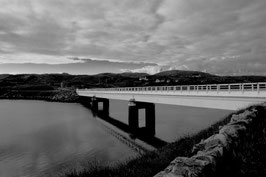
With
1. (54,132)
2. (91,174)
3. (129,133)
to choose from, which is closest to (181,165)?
(91,174)

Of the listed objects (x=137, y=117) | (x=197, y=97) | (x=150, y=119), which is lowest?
(x=150, y=119)

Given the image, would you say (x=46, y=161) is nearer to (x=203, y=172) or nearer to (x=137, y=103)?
(x=203, y=172)

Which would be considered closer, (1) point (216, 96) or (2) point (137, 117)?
(1) point (216, 96)

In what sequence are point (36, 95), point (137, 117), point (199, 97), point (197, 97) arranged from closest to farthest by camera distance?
1. point (199, 97)
2. point (197, 97)
3. point (137, 117)
4. point (36, 95)

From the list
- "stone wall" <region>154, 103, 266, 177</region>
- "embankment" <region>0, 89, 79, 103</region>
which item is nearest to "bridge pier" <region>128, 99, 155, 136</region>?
"stone wall" <region>154, 103, 266, 177</region>

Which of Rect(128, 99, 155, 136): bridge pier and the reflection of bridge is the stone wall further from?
Rect(128, 99, 155, 136): bridge pier

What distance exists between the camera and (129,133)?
34.2 metres

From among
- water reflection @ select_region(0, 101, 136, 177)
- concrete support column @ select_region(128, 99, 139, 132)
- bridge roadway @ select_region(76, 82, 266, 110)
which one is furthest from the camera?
concrete support column @ select_region(128, 99, 139, 132)

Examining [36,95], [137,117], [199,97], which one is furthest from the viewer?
[36,95]

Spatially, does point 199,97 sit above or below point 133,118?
above

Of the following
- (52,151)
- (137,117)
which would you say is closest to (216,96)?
(137,117)

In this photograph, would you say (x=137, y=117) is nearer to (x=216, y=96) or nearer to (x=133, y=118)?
(x=133, y=118)

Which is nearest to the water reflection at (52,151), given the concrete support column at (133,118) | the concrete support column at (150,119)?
the concrete support column at (133,118)

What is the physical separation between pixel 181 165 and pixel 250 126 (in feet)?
21.4
